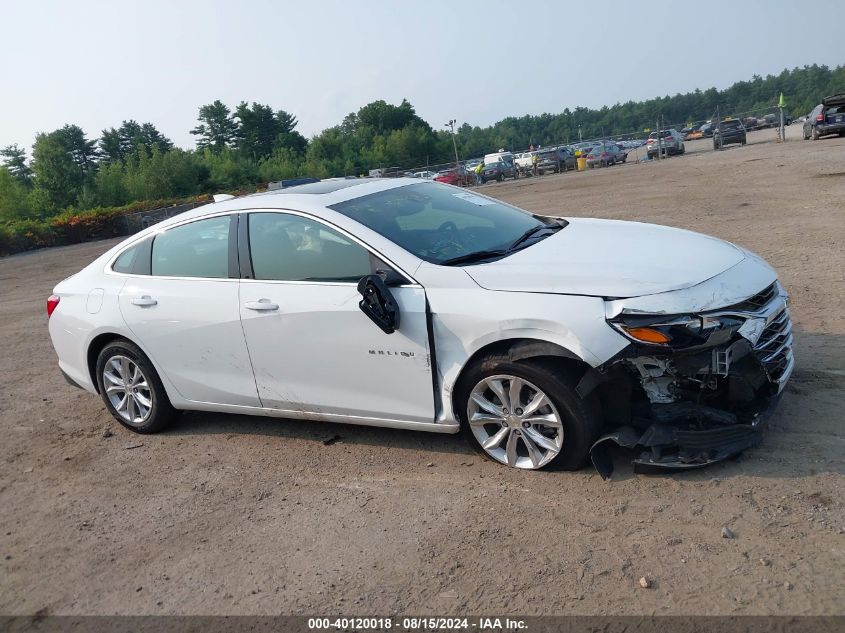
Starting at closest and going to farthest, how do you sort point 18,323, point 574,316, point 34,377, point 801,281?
1. point 574,316
2. point 801,281
3. point 34,377
4. point 18,323

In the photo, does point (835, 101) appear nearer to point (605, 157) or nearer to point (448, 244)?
point (605, 157)

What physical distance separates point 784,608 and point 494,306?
1.97m

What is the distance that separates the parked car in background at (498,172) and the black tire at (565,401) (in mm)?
43259

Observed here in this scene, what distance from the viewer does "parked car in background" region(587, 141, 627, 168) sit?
43938 millimetres

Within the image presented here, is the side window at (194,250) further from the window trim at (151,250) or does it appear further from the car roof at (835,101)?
the car roof at (835,101)

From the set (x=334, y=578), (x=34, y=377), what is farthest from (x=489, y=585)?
(x=34, y=377)

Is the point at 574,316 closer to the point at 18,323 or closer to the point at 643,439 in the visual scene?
the point at 643,439

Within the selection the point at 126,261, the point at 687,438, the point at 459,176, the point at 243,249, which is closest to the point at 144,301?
the point at 126,261

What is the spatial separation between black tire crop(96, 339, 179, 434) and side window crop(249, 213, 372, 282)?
1322mm

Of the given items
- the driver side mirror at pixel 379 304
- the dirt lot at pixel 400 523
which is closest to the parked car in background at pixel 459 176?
the dirt lot at pixel 400 523

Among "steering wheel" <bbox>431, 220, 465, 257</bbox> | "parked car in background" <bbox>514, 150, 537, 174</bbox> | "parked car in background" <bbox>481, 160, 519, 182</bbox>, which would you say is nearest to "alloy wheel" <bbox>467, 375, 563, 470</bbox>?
"steering wheel" <bbox>431, 220, 465, 257</bbox>

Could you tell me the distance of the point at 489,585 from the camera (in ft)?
11.0

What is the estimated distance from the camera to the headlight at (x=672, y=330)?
3783 mm

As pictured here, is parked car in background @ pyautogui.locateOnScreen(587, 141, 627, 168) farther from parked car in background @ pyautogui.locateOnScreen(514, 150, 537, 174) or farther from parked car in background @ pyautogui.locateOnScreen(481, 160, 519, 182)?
parked car in background @ pyautogui.locateOnScreen(481, 160, 519, 182)
